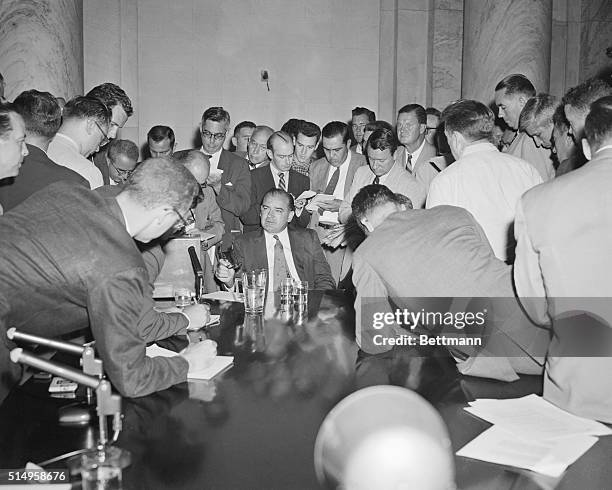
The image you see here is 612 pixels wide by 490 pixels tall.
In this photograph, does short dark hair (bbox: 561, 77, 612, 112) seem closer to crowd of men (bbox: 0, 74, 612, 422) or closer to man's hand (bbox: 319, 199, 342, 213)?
crowd of men (bbox: 0, 74, 612, 422)

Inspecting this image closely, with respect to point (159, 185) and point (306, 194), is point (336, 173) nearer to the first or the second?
point (306, 194)

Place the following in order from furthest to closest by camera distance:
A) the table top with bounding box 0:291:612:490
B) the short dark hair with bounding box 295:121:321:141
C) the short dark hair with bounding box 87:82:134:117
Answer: the short dark hair with bounding box 295:121:321:141 < the short dark hair with bounding box 87:82:134:117 < the table top with bounding box 0:291:612:490

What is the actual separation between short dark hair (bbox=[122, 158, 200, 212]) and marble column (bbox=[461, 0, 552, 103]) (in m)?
4.32

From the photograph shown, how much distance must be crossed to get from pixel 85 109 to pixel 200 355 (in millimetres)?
1901

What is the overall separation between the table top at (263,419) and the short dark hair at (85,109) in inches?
62.3

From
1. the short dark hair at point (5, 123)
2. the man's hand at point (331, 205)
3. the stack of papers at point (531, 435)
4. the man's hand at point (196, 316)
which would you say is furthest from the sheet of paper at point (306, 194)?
the stack of papers at point (531, 435)

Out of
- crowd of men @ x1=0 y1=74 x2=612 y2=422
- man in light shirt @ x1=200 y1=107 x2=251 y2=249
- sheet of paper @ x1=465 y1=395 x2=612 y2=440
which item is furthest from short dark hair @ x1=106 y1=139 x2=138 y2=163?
sheet of paper @ x1=465 y1=395 x2=612 y2=440

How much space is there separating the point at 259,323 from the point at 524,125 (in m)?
2.23

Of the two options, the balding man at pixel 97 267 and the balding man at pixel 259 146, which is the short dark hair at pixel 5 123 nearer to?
the balding man at pixel 97 267

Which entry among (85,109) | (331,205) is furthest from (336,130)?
(85,109)

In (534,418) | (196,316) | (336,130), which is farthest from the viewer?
(336,130)

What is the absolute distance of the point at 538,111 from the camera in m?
3.93

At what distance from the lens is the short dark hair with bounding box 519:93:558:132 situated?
3.90 m

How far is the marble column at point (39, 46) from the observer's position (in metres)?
5.05
